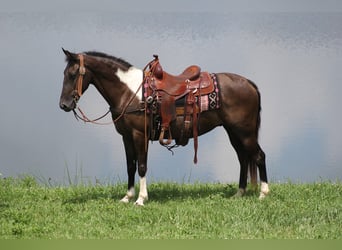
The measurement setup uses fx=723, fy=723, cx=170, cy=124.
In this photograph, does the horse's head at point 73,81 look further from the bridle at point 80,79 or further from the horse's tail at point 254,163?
the horse's tail at point 254,163

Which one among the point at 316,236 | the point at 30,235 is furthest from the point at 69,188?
the point at 316,236

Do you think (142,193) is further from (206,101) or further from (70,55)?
(70,55)

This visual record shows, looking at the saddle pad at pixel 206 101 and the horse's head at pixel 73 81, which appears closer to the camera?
the horse's head at pixel 73 81

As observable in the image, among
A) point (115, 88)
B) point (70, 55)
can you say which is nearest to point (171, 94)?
point (115, 88)

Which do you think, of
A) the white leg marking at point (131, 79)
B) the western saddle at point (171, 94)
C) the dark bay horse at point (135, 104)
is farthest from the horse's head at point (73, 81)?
the western saddle at point (171, 94)

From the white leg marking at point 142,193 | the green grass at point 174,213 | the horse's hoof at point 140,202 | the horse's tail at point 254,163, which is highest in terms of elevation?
the horse's tail at point 254,163

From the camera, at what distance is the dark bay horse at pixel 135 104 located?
26.4ft

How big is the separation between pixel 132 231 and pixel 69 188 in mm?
2377

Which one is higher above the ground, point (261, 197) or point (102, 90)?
point (102, 90)

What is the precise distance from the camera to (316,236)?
694cm

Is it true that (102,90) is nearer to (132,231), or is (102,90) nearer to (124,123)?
(124,123)

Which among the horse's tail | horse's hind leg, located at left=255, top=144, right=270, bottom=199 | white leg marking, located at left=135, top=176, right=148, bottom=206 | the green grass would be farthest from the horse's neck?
horse's hind leg, located at left=255, top=144, right=270, bottom=199

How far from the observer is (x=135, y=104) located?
26.8 feet

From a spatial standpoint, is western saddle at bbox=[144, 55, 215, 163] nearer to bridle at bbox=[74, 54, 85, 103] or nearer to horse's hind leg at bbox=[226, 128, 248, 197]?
horse's hind leg at bbox=[226, 128, 248, 197]
